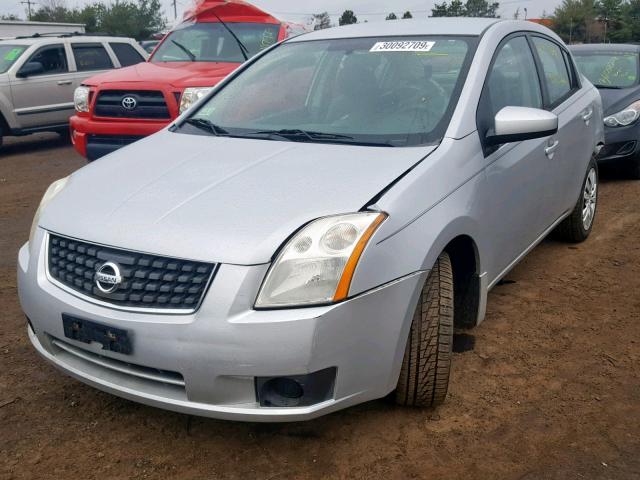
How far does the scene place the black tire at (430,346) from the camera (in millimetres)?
2631

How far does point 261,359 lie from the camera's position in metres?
2.23

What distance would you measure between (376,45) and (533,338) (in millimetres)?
1757

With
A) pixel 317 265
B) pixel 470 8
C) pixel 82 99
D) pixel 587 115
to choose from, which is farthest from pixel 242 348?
pixel 470 8

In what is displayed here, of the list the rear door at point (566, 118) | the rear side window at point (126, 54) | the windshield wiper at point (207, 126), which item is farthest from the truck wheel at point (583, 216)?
the rear side window at point (126, 54)

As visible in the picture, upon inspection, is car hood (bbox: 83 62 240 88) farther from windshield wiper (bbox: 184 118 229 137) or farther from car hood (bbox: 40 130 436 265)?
car hood (bbox: 40 130 436 265)

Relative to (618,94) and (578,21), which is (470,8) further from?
(618,94)

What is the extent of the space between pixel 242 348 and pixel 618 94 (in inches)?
253

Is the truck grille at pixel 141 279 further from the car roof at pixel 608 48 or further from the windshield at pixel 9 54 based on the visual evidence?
the windshield at pixel 9 54

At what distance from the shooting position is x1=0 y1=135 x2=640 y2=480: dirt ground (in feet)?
8.20

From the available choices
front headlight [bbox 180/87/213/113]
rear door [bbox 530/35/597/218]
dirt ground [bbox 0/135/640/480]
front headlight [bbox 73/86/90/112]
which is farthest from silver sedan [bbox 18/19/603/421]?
front headlight [bbox 73/86/90/112]

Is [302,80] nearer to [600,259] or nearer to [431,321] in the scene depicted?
[431,321]

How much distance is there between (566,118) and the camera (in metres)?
4.19

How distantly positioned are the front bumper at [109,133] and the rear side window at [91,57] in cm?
472

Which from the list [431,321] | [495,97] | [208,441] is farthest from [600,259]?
[208,441]
